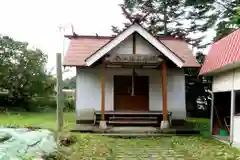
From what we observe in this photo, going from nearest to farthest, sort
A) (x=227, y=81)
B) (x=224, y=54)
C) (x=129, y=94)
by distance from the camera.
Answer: (x=227, y=81) → (x=224, y=54) → (x=129, y=94)

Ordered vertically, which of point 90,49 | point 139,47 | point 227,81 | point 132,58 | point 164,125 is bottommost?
point 164,125

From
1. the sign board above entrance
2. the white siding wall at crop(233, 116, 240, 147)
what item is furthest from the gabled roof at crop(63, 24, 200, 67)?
the white siding wall at crop(233, 116, 240, 147)

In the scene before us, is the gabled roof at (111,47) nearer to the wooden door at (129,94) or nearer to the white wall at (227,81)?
the white wall at (227,81)

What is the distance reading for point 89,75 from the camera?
40.1 feet

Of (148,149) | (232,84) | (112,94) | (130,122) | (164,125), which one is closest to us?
(148,149)

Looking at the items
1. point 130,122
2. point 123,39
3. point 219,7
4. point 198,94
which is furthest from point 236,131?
point 219,7

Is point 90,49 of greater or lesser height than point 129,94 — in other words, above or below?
above

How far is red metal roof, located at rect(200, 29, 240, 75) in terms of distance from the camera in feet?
28.9

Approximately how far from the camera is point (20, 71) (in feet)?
65.0

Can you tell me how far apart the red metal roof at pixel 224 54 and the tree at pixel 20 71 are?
12.6 metres

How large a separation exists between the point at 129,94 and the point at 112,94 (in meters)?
0.82

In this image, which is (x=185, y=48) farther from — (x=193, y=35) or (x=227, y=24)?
(x=193, y=35)

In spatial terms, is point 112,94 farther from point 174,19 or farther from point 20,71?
point 174,19

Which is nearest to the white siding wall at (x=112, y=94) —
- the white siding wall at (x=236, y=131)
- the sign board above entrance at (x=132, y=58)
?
the sign board above entrance at (x=132, y=58)
